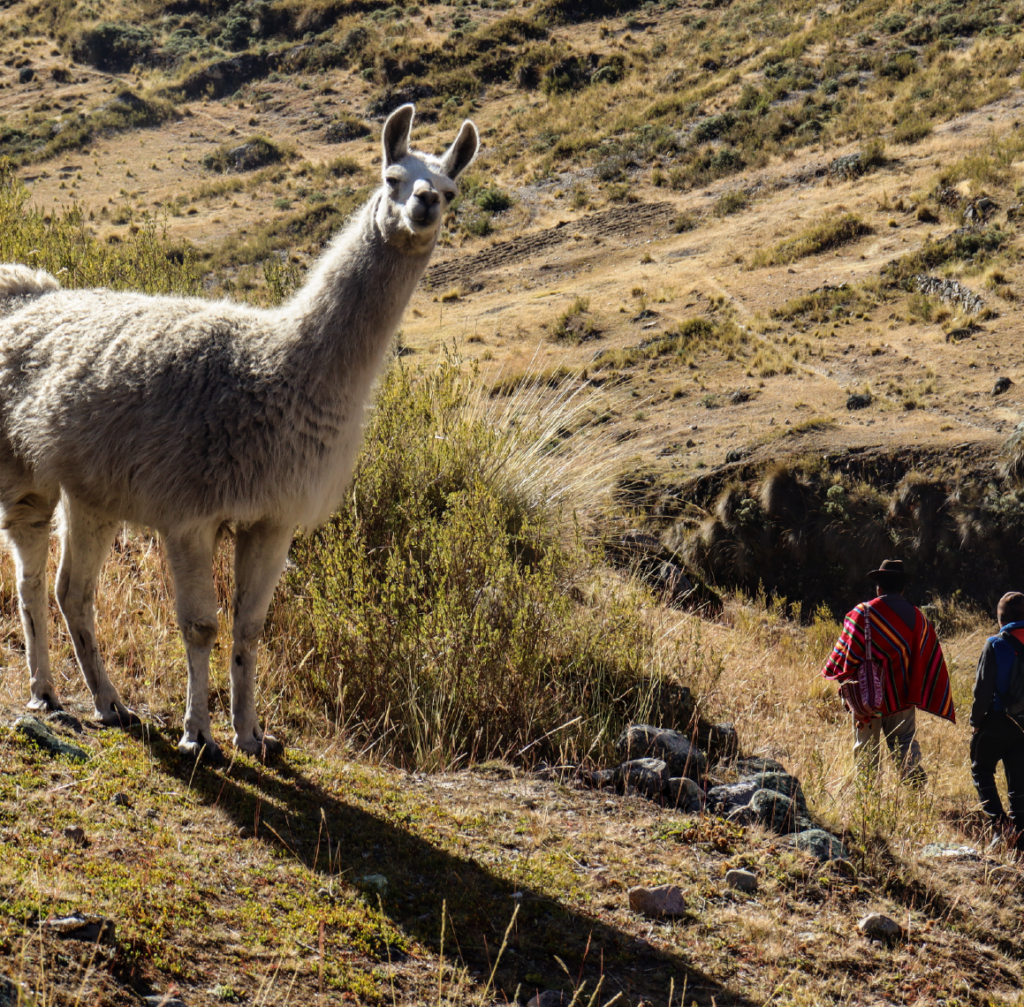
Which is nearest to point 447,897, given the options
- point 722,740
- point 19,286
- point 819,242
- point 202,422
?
point 202,422

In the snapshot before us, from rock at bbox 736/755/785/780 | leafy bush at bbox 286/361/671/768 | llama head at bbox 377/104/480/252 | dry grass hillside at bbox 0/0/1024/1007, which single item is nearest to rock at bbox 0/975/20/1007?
dry grass hillside at bbox 0/0/1024/1007

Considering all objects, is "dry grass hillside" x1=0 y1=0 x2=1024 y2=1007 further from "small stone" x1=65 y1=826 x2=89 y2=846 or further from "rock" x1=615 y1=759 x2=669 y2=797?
"rock" x1=615 y1=759 x2=669 y2=797

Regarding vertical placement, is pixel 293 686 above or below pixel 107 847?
below

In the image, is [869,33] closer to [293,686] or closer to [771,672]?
[771,672]

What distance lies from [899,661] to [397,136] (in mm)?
4894

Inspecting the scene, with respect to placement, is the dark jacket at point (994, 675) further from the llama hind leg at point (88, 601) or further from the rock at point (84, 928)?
the rock at point (84, 928)

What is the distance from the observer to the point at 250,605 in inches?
158

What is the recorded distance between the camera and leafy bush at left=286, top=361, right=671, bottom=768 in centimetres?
504

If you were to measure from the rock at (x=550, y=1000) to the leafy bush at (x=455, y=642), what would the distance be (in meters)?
1.81

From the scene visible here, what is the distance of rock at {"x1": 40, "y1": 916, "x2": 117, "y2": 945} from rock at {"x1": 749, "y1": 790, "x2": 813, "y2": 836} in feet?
9.31

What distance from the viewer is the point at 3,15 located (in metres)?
74.8

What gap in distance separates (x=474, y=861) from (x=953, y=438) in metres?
14.4

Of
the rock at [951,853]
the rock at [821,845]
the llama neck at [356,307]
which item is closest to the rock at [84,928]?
the llama neck at [356,307]

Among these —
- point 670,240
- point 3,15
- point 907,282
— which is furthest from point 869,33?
point 3,15
